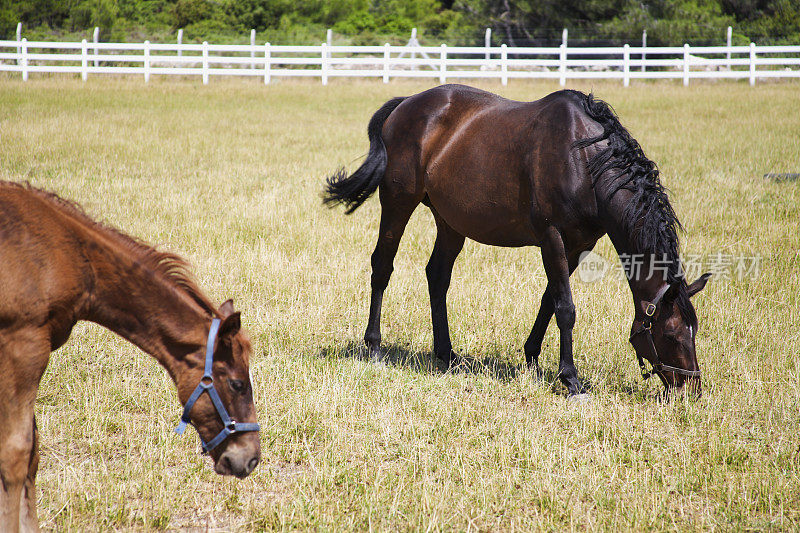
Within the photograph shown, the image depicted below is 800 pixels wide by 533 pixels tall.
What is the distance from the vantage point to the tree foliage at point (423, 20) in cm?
3381

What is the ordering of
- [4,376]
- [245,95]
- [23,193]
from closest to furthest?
[4,376]
[23,193]
[245,95]

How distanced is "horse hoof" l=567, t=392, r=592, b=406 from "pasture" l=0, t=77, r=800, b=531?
0.08 meters

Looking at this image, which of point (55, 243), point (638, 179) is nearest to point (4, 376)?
point (55, 243)

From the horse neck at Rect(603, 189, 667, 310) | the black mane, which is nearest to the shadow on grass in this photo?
the horse neck at Rect(603, 189, 667, 310)

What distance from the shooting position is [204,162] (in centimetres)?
1321

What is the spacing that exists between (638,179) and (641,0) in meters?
34.9

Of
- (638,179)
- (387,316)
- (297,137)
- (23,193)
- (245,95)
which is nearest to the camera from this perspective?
(23,193)

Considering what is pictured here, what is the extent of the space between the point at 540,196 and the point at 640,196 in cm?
68

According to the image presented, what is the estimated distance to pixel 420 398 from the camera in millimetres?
4680

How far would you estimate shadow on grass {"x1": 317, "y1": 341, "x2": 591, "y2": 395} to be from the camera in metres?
5.13

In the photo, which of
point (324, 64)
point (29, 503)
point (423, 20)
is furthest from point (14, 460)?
point (423, 20)

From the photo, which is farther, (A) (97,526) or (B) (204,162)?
(B) (204,162)

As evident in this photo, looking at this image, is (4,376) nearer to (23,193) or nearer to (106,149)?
(23,193)

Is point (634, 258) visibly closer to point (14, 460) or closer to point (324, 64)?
point (14, 460)
